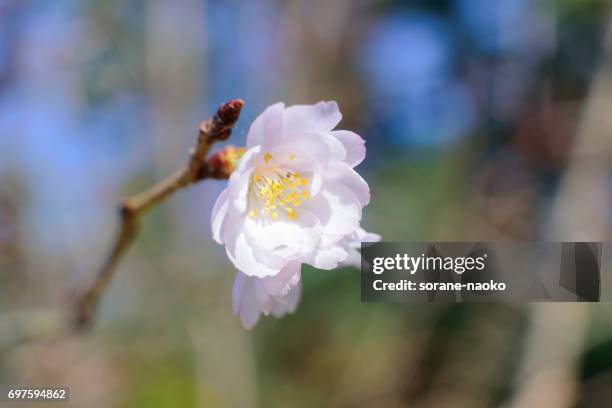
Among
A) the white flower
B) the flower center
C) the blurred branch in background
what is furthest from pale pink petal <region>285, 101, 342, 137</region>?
the blurred branch in background

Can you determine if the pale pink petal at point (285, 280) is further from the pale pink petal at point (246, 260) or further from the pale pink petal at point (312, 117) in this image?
the pale pink petal at point (312, 117)

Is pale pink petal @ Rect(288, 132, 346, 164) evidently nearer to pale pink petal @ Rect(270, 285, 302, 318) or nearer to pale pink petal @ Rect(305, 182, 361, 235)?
pale pink petal @ Rect(305, 182, 361, 235)

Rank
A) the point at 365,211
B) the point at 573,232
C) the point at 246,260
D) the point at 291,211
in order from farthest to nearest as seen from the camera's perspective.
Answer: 1. the point at 365,211
2. the point at 573,232
3. the point at 291,211
4. the point at 246,260

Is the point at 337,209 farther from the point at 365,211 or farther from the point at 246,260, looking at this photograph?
the point at 365,211

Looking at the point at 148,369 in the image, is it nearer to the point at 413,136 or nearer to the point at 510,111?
the point at 413,136

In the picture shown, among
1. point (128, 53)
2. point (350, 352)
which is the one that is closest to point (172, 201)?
point (128, 53)

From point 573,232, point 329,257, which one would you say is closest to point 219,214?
point 329,257
